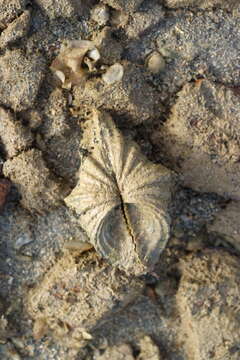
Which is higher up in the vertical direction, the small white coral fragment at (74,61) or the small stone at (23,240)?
the small white coral fragment at (74,61)

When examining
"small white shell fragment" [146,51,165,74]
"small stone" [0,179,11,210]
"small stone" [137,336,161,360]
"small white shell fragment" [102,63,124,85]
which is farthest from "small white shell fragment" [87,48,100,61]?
"small stone" [137,336,161,360]

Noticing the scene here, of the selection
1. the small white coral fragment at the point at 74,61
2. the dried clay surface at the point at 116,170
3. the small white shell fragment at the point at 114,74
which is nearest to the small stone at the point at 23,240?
the dried clay surface at the point at 116,170

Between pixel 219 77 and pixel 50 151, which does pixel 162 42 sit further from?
pixel 50 151

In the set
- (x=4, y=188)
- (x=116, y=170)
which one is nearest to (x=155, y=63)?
(x=116, y=170)

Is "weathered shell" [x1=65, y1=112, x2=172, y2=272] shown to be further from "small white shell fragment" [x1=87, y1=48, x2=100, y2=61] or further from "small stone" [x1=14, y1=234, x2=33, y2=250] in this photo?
"small stone" [x1=14, y1=234, x2=33, y2=250]

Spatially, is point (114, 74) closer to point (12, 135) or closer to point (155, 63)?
point (155, 63)

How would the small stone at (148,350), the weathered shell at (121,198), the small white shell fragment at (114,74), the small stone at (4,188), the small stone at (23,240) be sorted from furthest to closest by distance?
the small stone at (148,350), the small stone at (23,240), the small stone at (4,188), the small white shell fragment at (114,74), the weathered shell at (121,198)

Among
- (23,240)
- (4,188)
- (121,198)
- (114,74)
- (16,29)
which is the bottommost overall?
(23,240)

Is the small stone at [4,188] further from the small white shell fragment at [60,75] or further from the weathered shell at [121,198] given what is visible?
the small white shell fragment at [60,75]

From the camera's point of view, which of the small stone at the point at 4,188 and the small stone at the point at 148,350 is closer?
the small stone at the point at 4,188
